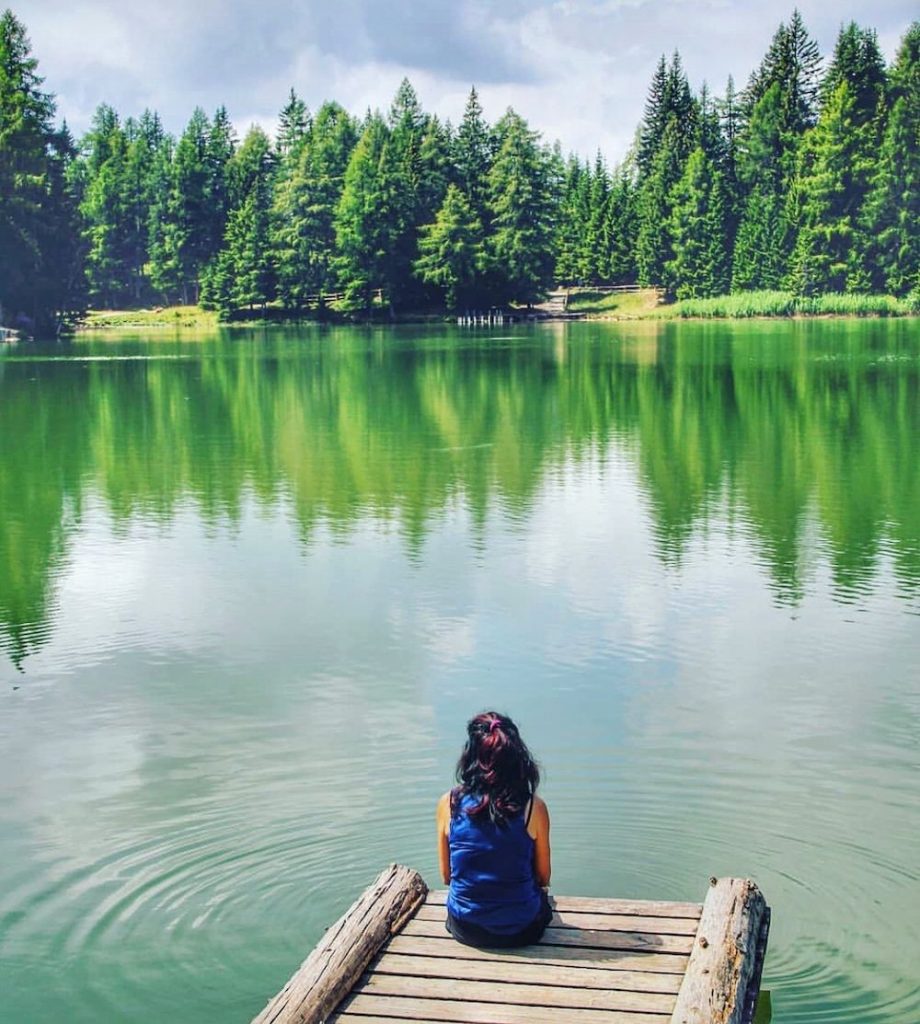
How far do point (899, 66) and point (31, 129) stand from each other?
5548 centimetres

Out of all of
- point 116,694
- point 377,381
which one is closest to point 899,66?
point 377,381

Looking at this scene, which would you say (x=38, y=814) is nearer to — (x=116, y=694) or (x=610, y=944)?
(x=116, y=694)

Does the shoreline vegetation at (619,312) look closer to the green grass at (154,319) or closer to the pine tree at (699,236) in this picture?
the green grass at (154,319)

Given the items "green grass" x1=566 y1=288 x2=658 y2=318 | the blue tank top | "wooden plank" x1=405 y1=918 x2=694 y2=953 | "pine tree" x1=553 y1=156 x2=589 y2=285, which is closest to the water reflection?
the blue tank top

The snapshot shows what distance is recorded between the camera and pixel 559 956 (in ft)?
18.3

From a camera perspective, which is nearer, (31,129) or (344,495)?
(344,495)

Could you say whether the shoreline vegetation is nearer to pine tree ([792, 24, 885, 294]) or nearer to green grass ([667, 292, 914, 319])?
green grass ([667, 292, 914, 319])

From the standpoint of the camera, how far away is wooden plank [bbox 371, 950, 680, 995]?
5316mm

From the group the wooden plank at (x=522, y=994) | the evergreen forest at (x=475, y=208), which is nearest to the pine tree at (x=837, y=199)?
the evergreen forest at (x=475, y=208)

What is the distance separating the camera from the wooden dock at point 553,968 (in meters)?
5.11

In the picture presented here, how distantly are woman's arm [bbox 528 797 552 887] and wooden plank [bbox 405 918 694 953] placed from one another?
227 millimetres

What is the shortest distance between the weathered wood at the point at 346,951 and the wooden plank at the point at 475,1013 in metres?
0.11

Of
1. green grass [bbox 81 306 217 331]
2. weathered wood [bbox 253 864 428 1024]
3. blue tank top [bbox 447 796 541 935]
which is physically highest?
green grass [bbox 81 306 217 331]

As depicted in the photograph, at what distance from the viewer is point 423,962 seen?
18.2 feet
